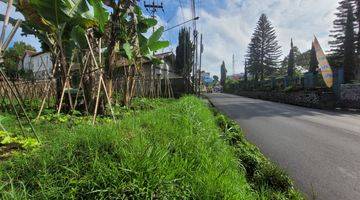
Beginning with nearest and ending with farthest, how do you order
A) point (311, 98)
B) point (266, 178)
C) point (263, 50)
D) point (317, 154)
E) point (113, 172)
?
1. point (113, 172)
2. point (266, 178)
3. point (317, 154)
4. point (311, 98)
5. point (263, 50)

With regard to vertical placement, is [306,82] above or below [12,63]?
below

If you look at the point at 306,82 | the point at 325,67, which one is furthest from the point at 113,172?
the point at 306,82

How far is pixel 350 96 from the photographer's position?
933 inches

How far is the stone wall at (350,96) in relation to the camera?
23.0m

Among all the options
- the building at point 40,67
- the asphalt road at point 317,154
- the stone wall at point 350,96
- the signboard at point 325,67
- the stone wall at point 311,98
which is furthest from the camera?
the stone wall at point 311,98

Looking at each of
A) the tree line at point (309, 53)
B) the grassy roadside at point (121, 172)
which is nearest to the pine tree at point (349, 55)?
the tree line at point (309, 53)

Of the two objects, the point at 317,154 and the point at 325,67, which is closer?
the point at 317,154

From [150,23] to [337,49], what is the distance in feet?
139

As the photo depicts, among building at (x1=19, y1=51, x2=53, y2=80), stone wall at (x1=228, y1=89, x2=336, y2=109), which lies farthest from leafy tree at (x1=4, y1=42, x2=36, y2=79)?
stone wall at (x1=228, y1=89, x2=336, y2=109)

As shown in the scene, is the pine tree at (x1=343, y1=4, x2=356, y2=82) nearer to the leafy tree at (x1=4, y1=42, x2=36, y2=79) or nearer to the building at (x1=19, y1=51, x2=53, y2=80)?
the building at (x1=19, y1=51, x2=53, y2=80)

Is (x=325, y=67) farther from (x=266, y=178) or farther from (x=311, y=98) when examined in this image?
(x=266, y=178)

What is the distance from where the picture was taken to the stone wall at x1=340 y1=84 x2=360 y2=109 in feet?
75.4

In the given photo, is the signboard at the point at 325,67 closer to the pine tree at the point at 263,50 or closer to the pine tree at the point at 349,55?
the pine tree at the point at 349,55

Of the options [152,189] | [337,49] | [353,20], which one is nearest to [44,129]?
[152,189]
